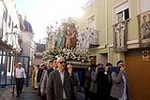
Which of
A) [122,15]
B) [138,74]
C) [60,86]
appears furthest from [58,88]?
[122,15]

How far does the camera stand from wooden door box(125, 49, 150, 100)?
37.2ft

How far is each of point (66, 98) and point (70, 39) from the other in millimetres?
6165

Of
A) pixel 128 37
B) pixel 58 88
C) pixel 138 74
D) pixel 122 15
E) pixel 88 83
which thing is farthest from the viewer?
pixel 122 15

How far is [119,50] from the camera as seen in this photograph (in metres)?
13.5

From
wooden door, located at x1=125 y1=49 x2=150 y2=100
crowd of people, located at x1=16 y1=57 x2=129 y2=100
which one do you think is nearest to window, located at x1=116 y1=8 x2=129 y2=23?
wooden door, located at x1=125 y1=49 x2=150 y2=100

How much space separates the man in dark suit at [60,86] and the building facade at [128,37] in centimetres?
681

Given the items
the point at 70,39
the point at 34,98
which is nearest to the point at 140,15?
the point at 70,39

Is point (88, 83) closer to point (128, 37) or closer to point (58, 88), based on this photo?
point (58, 88)

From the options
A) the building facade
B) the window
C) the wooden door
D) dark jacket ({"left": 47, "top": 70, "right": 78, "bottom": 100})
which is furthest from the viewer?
the window

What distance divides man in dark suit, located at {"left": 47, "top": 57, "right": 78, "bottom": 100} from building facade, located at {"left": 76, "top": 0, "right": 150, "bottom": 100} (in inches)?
268

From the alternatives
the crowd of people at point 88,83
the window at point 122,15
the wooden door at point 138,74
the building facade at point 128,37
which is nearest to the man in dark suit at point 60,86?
the crowd of people at point 88,83

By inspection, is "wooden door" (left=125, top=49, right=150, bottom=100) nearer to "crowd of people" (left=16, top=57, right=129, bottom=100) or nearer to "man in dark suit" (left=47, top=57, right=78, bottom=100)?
"crowd of people" (left=16, top=57, right=129, bottom=100)

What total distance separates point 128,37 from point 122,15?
1.66 m

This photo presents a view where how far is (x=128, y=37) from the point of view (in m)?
13.1
